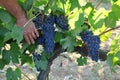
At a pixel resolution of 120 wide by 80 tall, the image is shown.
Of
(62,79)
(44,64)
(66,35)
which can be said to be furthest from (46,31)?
(62,79)

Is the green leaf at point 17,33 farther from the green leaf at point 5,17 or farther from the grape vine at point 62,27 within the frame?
the green leaf at point 5,17

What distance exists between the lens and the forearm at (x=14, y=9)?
1788 millimetres

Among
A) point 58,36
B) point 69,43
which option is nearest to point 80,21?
point 69,43

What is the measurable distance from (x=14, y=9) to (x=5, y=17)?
7 cm

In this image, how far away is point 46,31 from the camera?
187cm

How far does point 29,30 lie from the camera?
6.15ft

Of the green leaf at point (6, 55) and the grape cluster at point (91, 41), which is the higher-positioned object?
the green leaf at point (6, 55)

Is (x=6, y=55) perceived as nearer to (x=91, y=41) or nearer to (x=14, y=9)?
(x=14, y=9)

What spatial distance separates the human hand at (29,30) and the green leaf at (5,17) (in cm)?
5

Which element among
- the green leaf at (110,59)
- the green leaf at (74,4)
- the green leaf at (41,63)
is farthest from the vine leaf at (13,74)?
the green leaf at (74,4)

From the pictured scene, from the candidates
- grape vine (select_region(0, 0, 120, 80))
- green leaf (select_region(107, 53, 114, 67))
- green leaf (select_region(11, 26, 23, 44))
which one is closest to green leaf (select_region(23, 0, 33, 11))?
grape vine (select_region(0, 0, 120, 80))

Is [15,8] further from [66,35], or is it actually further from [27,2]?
[66,35]

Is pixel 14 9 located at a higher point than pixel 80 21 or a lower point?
higher

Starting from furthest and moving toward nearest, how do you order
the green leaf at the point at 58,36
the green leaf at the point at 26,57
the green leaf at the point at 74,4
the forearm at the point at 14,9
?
the green leaf at the point at 26,57
the green leaf at the point at 58,36
the forearm at the point at 14,9
the green leaf at the point at 74,4
